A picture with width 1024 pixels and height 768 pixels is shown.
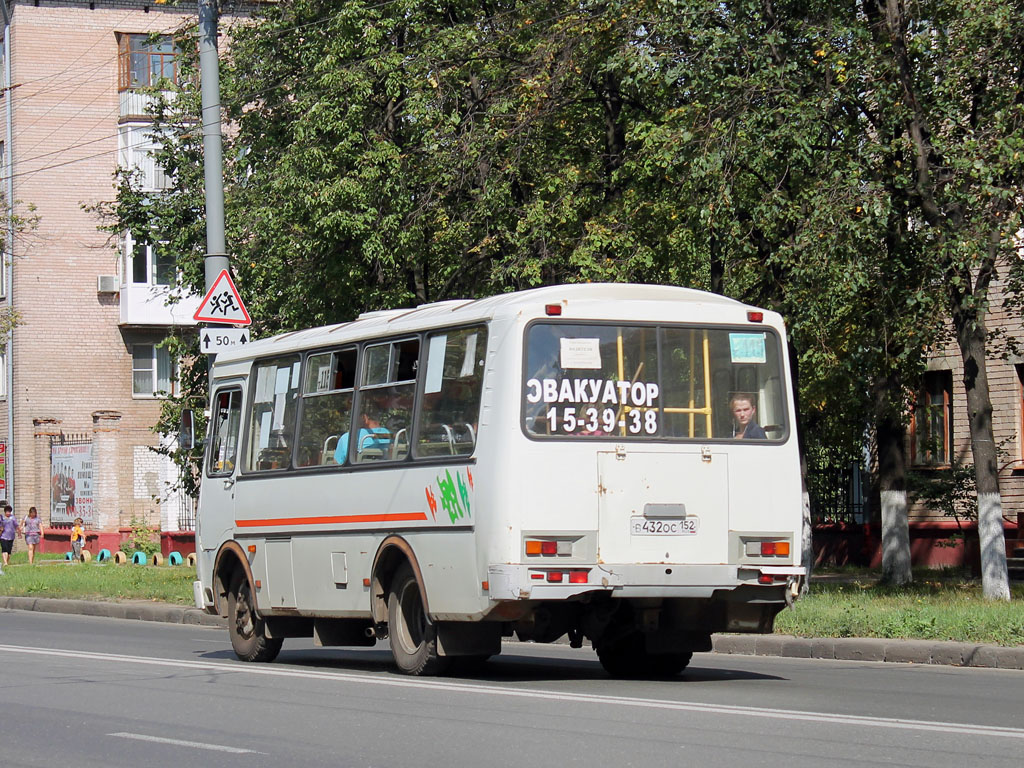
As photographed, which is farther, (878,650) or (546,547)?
(878,650)

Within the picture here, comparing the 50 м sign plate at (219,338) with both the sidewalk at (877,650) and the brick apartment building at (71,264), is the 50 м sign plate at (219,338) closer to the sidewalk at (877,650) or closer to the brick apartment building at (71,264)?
the sidewalk at (877,650)

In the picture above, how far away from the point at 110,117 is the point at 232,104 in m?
20.4

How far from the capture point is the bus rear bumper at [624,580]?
1169cm

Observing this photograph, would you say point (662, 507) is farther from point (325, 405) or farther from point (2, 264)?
point (2, 264)

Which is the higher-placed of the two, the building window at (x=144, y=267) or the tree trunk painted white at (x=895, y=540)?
the building window at (x=144, y=267)

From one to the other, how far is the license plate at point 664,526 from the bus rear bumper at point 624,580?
0.23 metres

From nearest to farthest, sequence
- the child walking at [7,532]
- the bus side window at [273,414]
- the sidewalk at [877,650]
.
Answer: the sidewalk at [877,650] → the bus side window at [273,414] → the child walking at [7,532]

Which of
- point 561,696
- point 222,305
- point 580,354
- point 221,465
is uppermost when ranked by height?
point 222,305

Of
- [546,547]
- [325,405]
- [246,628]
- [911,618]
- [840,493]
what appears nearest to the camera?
[546,547]

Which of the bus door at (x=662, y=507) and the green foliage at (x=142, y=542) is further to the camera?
the green foliage at (x=142, y=542)

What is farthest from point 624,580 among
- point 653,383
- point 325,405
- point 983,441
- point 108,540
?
point 108,540

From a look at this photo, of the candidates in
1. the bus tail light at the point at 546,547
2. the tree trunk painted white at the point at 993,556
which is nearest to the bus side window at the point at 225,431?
the bus tail light at the point at 546,547

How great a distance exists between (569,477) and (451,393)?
130 cm

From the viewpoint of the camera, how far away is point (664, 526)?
39.5 ft
